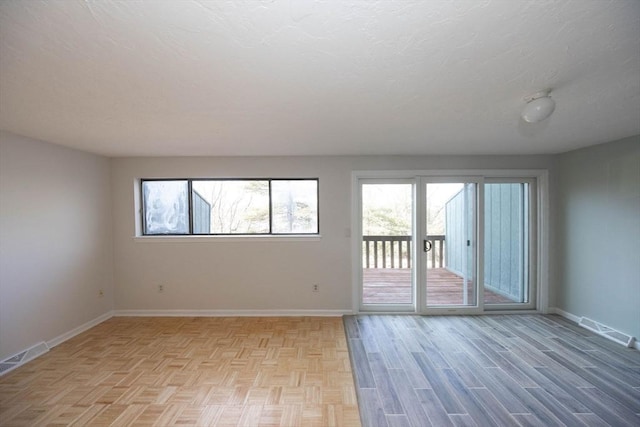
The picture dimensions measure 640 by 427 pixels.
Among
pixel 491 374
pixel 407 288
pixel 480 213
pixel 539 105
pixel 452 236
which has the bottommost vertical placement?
pixel 491 374

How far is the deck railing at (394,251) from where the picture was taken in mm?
3814

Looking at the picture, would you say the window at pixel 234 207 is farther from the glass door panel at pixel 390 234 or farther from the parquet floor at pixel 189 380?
the parquet floor at pixel 189 380

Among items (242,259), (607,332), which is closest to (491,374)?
(607,332)

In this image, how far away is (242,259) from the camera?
381 cm

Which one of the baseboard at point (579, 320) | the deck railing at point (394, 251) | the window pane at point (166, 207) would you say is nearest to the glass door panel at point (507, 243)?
the baseboard at point (579, 320)

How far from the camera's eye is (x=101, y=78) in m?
1.50

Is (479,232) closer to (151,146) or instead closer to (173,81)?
(173,81)

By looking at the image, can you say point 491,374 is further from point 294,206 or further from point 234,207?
point 234,207

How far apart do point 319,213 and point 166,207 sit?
2.28m

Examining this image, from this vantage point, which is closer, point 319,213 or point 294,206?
point 319,213

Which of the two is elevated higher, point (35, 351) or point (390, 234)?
point (390, 234)

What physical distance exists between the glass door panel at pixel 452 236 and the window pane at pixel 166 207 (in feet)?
11.6

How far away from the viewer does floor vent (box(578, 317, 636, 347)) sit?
2.88 m

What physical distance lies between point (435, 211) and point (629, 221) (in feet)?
6.43
